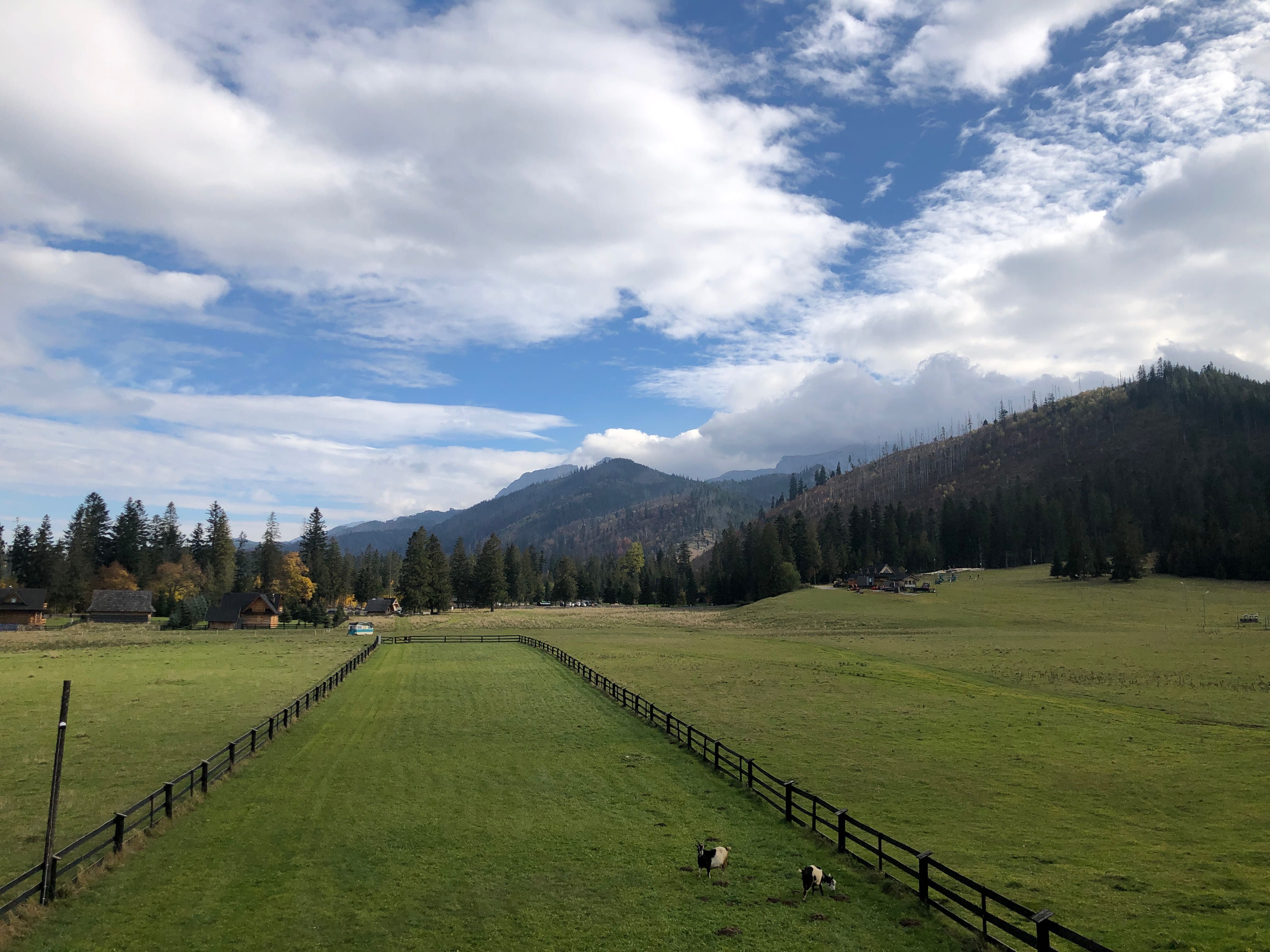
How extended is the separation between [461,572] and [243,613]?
188ft

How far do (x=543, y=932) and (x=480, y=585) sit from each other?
13996 centimetres

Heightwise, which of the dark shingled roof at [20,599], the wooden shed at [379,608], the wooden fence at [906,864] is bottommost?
the wooden shed at [379,608]

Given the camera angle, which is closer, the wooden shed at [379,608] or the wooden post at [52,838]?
the wooden post at [52,838]

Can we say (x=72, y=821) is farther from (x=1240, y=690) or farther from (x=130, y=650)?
(x=130, y=650)

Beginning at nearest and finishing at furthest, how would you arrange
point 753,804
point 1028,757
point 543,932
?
1. point 543,932
2. point 753,804
3. point 1028,757

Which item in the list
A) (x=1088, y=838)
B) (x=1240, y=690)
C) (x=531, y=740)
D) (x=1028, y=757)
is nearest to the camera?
(x=1088, y=838)

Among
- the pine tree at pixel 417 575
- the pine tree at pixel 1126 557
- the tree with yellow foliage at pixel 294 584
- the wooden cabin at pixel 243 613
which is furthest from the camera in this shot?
the tree with yellow foliage at pixel 294 584

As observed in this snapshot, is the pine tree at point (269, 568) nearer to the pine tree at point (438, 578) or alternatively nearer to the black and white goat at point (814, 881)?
the pine tree at point (438, 578)

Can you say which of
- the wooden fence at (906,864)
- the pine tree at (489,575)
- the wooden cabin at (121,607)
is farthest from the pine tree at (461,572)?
the wooden fence at (906,864)

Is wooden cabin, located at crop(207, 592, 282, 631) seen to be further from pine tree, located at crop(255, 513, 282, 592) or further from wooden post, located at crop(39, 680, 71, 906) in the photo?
wooden post, located at crop(39, 680, 71, 906)

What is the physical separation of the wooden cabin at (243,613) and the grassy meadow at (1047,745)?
5784cm

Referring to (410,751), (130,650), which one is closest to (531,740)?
(410,751)

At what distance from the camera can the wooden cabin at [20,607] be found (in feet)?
343

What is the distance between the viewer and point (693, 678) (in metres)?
51.5
